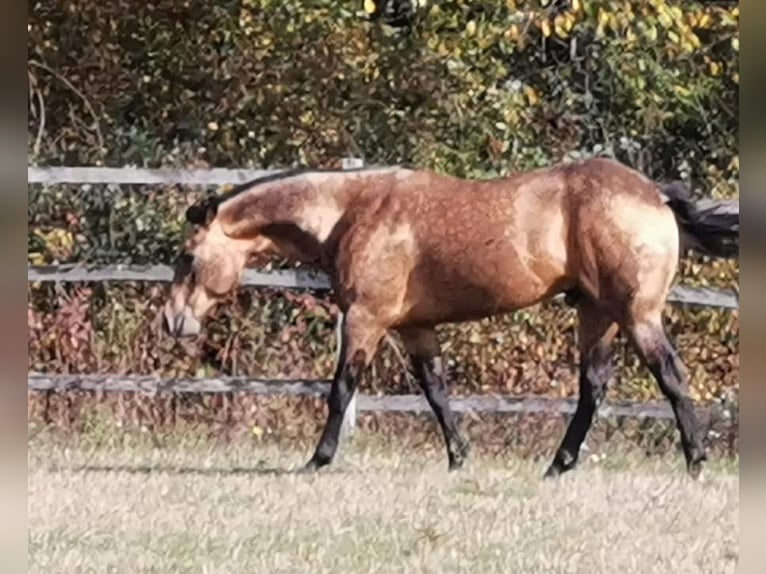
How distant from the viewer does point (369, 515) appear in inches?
159

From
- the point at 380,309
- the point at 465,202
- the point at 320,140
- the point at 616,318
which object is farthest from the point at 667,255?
the point at 320,140

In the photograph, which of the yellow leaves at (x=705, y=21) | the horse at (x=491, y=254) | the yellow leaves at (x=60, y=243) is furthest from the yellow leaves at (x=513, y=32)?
the yellow leaves at (x=60, y=243)

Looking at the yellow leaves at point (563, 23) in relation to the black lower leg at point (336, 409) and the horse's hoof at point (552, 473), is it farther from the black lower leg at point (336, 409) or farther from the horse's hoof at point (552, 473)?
the horse's hoof at point (552, 473)

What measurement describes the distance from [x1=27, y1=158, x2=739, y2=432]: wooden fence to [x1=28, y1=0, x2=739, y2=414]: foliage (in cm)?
4

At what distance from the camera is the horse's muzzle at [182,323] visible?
4355mm

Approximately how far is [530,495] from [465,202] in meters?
0.95

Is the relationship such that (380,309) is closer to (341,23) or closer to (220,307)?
(220,307)

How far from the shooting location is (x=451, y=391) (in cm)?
438

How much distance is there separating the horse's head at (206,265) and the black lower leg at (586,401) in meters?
1.14

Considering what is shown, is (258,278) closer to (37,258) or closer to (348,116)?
(348,116)

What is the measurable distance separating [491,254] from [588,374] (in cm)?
51

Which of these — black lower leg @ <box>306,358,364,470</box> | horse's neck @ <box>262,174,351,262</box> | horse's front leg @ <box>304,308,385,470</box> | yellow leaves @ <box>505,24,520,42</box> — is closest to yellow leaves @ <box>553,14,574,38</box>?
yellow leaves @ <box>505,24,520,42</box>

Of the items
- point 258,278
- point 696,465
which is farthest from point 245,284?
point 696,465

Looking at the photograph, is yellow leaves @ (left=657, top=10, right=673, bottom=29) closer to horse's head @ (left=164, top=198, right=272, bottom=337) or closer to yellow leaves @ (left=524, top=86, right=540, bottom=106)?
yellow leaves @ (left=524, top=86, right=540, bottom=106)
